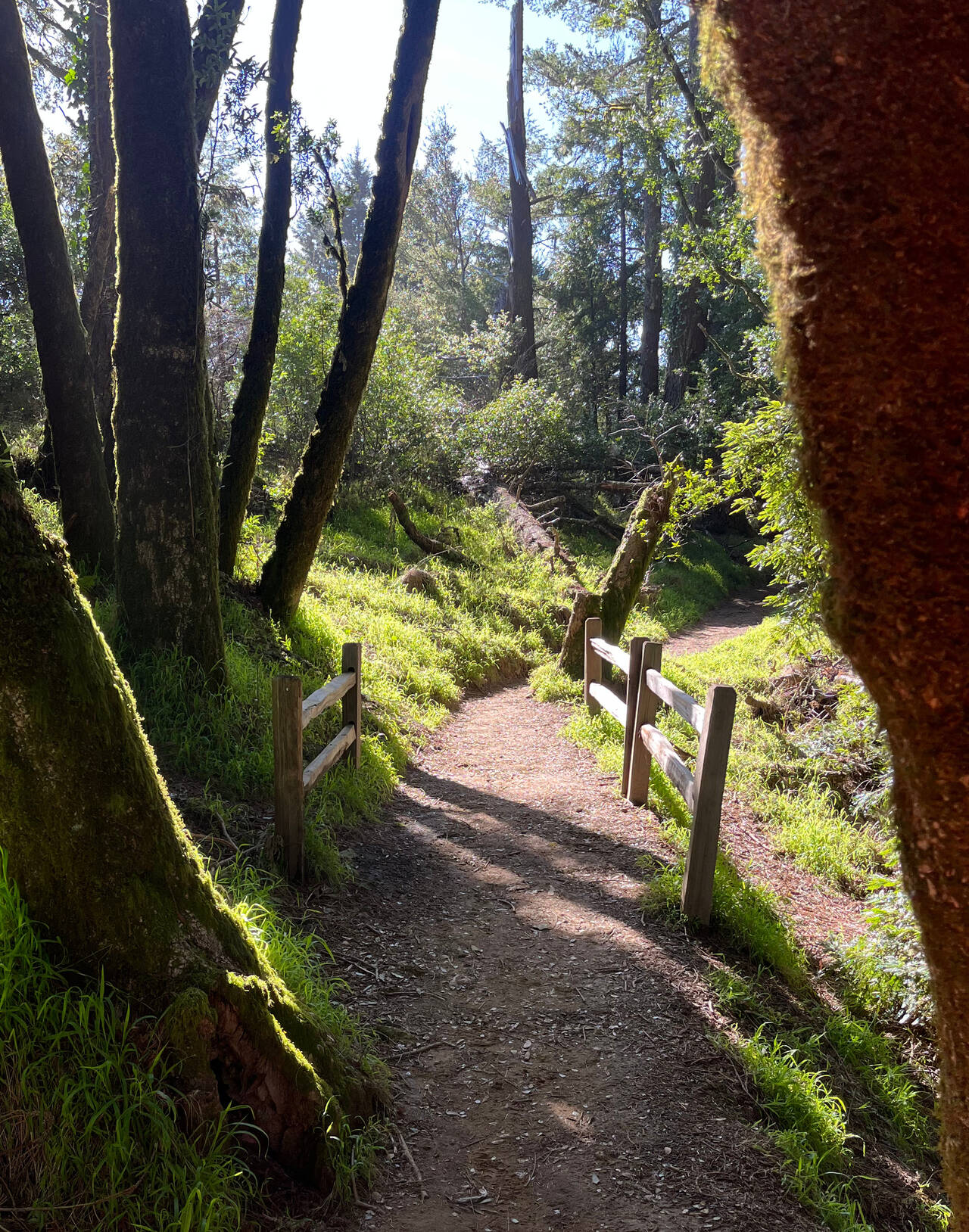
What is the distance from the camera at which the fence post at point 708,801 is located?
4469 millimetres

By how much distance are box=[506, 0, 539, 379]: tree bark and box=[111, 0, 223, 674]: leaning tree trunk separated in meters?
17.9

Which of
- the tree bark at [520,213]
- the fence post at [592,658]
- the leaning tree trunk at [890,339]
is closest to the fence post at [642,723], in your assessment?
the fence post at [592,658]

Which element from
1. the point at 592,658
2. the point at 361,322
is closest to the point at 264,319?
the point at 361,322

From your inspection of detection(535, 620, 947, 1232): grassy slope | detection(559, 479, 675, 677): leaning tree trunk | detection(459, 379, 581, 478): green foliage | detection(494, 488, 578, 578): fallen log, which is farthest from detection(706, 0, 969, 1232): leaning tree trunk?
detection(459, 379, 581, 478): green foliage

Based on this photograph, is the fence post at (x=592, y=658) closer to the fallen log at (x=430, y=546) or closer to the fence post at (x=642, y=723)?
the fence post at (x=642, y=723)

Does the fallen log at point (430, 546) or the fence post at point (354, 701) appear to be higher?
the fallen log at point (430, 546)

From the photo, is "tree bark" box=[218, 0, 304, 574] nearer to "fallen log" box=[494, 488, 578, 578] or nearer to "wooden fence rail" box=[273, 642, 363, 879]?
"wooden fence rail" box=[273, 642, 363, 879]

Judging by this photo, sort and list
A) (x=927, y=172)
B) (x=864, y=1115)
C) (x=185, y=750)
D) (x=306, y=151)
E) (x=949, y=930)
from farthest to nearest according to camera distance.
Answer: (x=306, y=151)
(x=185, y=750)
(x=864, y=1115)
(x=949, y=930)
(x=927, y=172)

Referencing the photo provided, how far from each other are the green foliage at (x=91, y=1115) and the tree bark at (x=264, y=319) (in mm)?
6112

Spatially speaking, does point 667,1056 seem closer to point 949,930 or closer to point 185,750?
point 949,930

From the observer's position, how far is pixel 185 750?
5.23 m

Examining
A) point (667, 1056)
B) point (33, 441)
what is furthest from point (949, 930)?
point (33, 441)

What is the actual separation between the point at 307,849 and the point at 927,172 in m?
4.62

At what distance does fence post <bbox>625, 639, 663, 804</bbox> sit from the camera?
6234 millimetres
